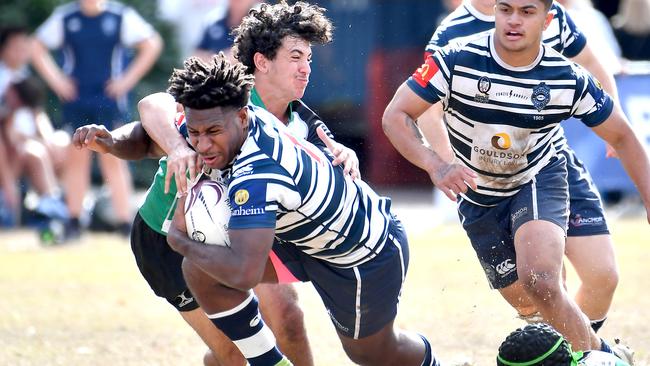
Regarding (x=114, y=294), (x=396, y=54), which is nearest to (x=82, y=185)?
(x=114, y=294)

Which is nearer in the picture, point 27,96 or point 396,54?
point 27,96

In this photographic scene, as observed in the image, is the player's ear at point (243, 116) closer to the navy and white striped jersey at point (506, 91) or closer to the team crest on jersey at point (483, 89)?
the navy and white striped jersey at point (506, 91)

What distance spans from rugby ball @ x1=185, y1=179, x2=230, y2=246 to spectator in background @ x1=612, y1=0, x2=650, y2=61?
10041 millimetres

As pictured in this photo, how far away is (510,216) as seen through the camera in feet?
19.7

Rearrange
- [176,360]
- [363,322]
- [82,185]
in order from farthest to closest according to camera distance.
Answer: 1. [82,185]
2. [176,360]
3. [363,322]

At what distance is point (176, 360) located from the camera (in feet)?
22.4

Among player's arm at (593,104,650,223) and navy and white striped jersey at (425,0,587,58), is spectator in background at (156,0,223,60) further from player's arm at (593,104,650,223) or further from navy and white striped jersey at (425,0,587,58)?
player's arm at (593,104,650,223)

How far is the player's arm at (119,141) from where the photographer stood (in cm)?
544

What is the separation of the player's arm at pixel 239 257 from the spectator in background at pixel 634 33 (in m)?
10.2

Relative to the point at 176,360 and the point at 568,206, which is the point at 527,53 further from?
the point at 176,360

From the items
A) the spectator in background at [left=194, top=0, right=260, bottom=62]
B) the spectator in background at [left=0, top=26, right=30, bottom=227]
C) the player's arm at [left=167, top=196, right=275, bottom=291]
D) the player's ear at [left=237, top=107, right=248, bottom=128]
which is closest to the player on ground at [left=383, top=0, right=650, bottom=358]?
the player's ear at [left=237, top=107, right=248, bottom=128]

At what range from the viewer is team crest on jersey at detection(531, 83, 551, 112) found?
5.56m

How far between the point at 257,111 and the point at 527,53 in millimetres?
1275

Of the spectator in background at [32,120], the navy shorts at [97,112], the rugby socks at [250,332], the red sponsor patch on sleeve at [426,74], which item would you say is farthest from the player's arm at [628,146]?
the spectator in background at [32,120]
